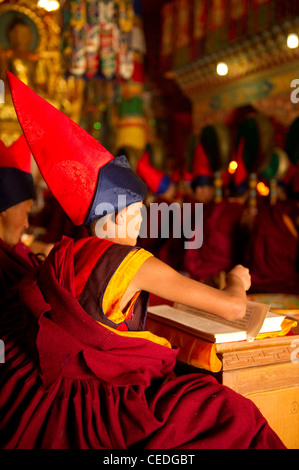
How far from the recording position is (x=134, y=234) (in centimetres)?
132

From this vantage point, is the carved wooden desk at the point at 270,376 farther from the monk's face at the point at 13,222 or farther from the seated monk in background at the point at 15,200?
the monk's face at the point at 13,222

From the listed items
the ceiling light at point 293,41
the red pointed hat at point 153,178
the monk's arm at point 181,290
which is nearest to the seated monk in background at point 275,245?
the red pointed hat at point 153,178

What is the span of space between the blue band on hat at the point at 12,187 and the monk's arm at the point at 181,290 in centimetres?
87

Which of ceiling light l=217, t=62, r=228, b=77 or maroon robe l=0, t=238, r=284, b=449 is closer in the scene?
maroon robe l=0, t=238, r=284, b=449

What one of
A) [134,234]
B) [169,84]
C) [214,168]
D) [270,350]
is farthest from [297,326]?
[169,84]

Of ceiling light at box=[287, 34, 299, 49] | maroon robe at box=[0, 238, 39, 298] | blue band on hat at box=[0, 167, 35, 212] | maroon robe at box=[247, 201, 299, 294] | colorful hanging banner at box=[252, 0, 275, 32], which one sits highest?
colorful hanging banner at box=[252, 0, 275, 32]

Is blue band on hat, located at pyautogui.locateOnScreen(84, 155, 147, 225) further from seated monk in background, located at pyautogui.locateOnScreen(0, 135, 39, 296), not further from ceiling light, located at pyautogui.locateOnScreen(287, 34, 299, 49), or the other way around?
ceiling light, located at pyautogui.locateOnScreen(287, 34, 299, 49)

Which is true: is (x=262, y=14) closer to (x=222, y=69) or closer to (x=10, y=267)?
(x=222, y=69)

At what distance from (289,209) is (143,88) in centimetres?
567

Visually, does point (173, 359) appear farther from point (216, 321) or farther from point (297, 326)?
point (297, 326)

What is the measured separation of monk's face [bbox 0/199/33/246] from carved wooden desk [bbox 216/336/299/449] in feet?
3.28

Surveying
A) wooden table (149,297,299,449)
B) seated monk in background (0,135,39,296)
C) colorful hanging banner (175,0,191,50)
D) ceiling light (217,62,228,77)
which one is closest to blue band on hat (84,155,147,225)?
wooden table (149,297,299,449)

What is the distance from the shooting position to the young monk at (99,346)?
1.08m

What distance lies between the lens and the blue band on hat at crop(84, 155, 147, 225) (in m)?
1.24
